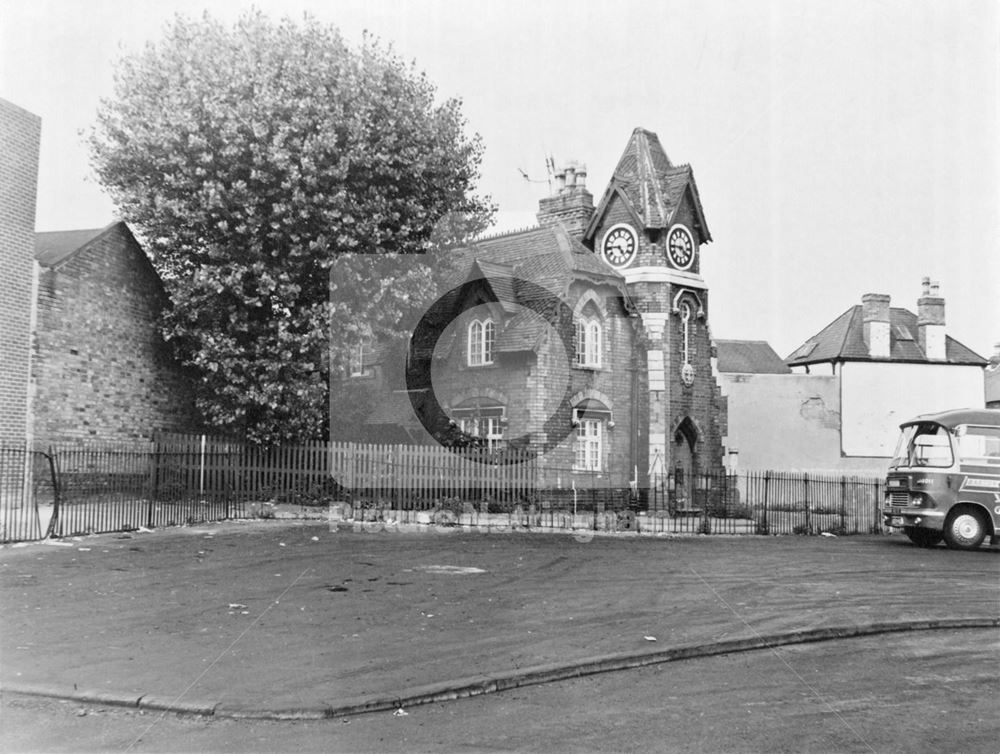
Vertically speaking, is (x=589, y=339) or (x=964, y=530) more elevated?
(x=589, y=339)

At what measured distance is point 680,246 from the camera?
31.4 m

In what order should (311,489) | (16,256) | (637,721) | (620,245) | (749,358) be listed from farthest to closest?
(749,358)
(620,245)
(311,489)
(16,256)
(637,721)

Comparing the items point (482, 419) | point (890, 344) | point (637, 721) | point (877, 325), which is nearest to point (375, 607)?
point (637, 721)

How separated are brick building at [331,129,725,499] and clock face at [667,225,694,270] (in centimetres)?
6

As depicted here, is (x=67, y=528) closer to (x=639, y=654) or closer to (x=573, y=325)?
(x=639, y=654)

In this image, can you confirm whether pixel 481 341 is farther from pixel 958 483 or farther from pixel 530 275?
pixel 958 483

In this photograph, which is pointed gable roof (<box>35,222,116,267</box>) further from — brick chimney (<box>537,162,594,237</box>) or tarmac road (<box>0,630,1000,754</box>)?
tarmac road (<box>0,630,1000,754</box>)

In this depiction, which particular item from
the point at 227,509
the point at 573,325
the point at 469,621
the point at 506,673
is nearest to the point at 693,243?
the point at 573,325

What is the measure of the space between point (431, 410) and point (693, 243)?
10.5m

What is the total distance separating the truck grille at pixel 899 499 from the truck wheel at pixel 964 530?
98cm

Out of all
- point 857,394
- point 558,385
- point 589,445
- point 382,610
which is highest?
point 857,394

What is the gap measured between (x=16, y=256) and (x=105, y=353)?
12.8ft

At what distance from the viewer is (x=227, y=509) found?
20453 mm

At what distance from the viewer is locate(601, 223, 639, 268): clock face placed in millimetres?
30953
